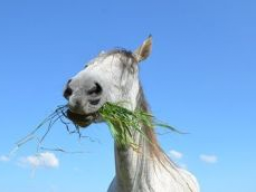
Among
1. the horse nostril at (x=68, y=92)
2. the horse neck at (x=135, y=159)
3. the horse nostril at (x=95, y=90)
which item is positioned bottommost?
the horse neck at (x=135, y=159)

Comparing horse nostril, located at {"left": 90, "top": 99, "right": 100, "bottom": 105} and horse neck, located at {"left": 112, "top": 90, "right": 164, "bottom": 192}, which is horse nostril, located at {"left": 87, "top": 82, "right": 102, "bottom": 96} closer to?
horse nostril, located at {"left": 90, "top": 99, "right": 100, "bottom": 105}

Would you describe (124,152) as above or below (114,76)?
below

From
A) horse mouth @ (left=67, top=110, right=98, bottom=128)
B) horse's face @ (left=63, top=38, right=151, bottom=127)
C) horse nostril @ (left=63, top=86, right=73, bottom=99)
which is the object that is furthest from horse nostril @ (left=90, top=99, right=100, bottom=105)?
horse nostril @ (left=63, top=86, right=73, bottom=99)

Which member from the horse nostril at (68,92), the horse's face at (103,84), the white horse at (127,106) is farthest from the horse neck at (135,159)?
the horse nostril at (68,92)

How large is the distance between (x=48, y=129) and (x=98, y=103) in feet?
2.46

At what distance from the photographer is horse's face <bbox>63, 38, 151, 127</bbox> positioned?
513 cm

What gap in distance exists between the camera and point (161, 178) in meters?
6.03

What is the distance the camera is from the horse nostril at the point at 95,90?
521cm

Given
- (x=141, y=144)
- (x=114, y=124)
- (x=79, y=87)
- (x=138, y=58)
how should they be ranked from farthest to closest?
(x=138, y=58) → (x=141, y=144) → (x=114, y=124) → (x=79, y=87)

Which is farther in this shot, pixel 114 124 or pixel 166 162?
pixel 166 162

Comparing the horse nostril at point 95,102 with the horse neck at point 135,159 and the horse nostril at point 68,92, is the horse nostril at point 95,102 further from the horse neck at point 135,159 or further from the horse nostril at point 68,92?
the horse neck at point 135,159

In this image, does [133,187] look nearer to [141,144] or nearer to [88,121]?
[141,144]

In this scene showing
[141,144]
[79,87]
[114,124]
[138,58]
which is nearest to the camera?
[79,87]

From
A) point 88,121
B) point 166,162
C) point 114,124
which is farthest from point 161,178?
point 88,121
